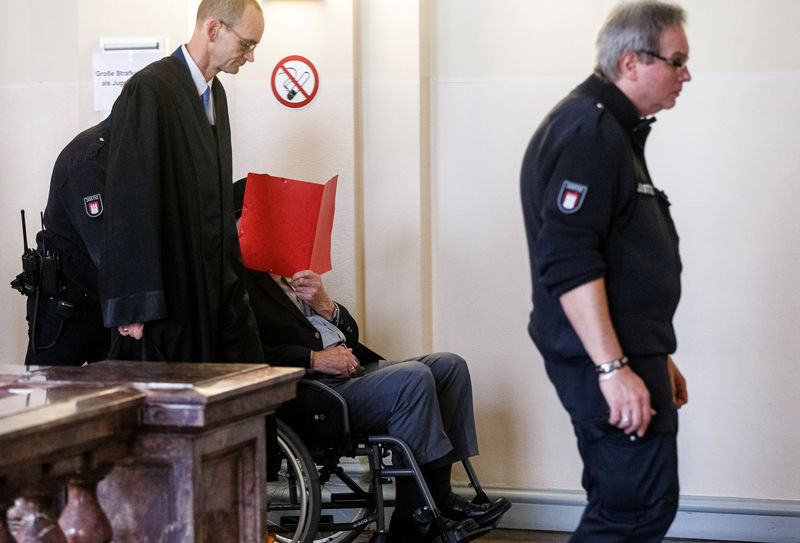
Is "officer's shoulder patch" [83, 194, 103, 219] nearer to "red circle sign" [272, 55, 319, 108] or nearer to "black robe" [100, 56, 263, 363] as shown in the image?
"black robe" [100, 56, 263, 363]

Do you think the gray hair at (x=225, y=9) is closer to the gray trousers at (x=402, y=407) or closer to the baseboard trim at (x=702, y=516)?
the gray trousers at (x=402, y=407)

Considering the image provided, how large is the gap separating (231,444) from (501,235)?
2322 mm

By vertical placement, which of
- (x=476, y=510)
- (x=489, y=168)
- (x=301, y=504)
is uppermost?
(x=489, y=168)

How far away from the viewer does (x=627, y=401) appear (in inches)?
73.8

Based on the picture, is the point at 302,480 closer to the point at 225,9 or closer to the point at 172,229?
the point at 172,229

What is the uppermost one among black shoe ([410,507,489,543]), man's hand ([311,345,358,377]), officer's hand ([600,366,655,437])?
officer's hand ([600,366,655,437])

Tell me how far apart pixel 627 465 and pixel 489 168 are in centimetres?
203

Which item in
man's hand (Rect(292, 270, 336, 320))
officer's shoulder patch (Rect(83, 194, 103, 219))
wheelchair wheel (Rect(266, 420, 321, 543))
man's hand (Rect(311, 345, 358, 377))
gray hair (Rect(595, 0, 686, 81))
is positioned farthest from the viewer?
man's hand (Rect(292, 270, 336, 320))

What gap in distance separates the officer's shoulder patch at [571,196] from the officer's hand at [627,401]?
1.02 feet

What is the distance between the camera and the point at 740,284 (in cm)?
363

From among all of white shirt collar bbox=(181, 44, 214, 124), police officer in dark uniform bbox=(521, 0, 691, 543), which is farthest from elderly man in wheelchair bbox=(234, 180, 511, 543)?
police officer in dark uniform bbox=(521, 0, 691, 543)

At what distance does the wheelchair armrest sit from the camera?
9.92 ft

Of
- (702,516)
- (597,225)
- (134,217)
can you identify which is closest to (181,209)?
(134,217)

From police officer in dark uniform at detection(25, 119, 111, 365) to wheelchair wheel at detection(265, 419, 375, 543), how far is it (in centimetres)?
64
